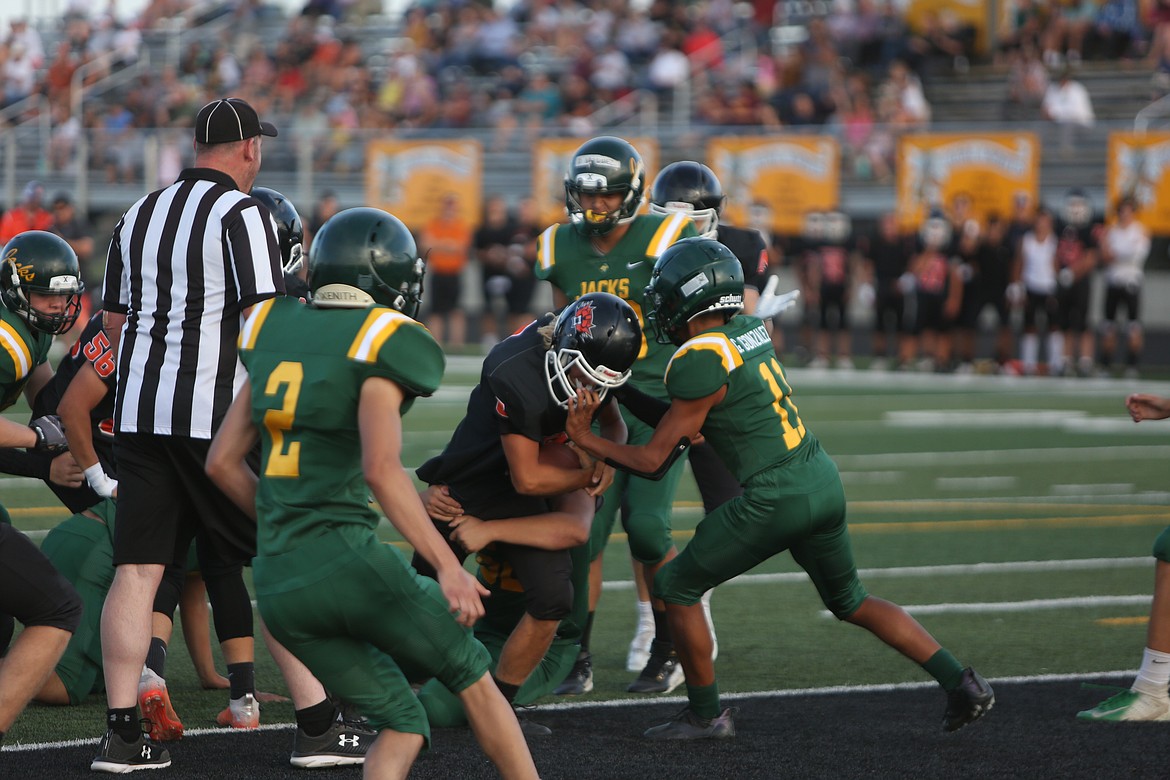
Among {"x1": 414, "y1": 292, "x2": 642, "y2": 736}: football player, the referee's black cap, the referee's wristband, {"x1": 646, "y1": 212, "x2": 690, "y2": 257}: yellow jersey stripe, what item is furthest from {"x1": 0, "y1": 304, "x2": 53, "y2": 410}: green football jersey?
{"x1": 646, "y1": 212, "x2": 690, "y2": 257}: yellow jersey stripe

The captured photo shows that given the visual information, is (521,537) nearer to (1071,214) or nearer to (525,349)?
(525,349)

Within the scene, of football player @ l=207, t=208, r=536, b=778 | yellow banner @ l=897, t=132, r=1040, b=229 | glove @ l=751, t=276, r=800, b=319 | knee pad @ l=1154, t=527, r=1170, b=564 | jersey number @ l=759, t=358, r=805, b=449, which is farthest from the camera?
yellow banner @ l=897, t=132, r=1040, b=229

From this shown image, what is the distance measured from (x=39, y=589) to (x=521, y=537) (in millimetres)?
1392

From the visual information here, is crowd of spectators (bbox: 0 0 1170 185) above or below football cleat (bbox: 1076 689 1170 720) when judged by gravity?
above

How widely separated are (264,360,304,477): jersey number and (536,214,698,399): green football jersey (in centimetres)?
232

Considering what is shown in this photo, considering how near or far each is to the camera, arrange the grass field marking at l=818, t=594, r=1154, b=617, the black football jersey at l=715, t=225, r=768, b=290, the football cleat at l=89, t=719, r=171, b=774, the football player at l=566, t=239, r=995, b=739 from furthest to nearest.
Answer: the grass field marking at l=818, t=594, r=1154, b=617, the black football jersey at l=715, t=225, r=768, b=290, the football player at l=566, t=239, r=995, b=739, the football cleat at l=89, t=719, r=171, b=774

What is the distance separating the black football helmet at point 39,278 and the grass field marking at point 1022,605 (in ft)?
11.5

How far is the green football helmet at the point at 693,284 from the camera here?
491cm

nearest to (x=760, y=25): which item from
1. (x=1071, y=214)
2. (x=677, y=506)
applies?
(x=1071, y=214)

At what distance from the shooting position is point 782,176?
67.9 ft

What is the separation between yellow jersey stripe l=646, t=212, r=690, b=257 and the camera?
6.04 meters

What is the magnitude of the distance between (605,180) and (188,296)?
69.0 inches

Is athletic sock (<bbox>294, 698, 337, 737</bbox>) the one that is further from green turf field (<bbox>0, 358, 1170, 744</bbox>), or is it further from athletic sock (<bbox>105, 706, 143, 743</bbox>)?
green turf field (<bbox>0, 358, 1170, 744</bbox>)

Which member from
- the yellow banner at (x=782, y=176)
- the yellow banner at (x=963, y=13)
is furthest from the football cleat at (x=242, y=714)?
the yellow banner at (x=963, y=13)
